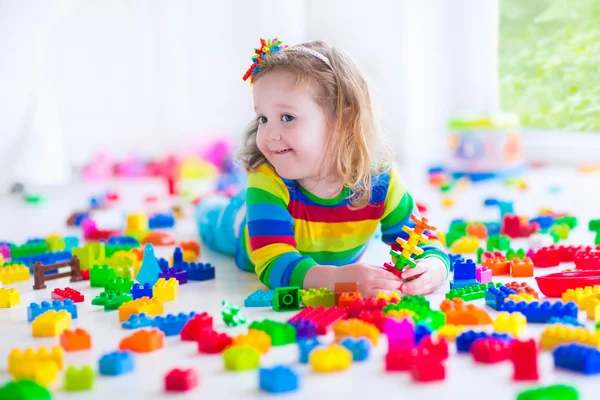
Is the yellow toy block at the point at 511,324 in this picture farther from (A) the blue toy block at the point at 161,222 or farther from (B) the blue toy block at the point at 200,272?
(A) the blue toy block at the point at 161,222

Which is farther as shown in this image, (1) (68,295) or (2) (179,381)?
(1) (68,295)

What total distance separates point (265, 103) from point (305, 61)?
0.34 ft

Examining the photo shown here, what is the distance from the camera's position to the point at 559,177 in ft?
9.06

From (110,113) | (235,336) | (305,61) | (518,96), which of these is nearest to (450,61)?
(518,96)

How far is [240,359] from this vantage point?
98 centimetres

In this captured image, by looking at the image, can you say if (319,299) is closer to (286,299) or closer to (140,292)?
(286,299)

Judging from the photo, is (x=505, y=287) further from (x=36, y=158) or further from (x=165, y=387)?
(x=36, y=158)

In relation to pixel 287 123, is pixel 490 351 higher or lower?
lower

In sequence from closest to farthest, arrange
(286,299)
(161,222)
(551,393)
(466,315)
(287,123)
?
(551,393), (466,315), (286,299), (287,123), (161,222)

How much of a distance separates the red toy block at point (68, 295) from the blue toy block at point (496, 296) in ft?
2.23

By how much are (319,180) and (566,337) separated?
1.89 ft

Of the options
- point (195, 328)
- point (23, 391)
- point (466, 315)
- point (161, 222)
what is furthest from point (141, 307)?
point (161, 222)

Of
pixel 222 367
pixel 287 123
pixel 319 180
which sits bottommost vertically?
pixel 222 367

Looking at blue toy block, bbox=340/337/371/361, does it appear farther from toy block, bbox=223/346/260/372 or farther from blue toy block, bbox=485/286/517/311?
blue toy block, bbox=485/286/517/311
